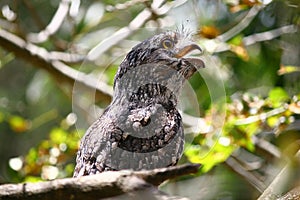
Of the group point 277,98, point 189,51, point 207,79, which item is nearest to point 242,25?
point 277,98

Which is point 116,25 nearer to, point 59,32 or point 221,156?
point 59,32

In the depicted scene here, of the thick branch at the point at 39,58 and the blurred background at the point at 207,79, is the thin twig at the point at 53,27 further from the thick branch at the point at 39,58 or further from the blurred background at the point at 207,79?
the thick branch at the point at 39,58

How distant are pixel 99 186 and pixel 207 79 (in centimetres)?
214

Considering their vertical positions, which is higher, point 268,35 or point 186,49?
point 186,49

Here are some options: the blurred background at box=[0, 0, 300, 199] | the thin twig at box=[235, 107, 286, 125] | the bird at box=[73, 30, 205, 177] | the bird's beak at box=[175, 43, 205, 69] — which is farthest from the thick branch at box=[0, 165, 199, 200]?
the thin twig at box=[235, 107, 286, 125]

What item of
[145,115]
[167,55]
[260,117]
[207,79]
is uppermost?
[167,55]

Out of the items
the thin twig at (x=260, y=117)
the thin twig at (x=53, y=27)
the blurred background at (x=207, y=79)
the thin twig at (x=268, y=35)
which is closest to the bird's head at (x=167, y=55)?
the blurred background at (x=207, y=79)

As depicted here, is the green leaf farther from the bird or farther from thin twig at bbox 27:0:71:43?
thin twig at bbox 27:0:71:43

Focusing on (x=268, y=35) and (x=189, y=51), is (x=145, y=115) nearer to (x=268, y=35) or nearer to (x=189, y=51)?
(x=189, y=51)

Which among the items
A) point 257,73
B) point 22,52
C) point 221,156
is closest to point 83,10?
point 22,52

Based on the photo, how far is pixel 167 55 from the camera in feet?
8.29

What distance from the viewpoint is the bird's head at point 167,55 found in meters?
2.51

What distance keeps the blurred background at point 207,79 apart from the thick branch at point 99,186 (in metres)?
1.88

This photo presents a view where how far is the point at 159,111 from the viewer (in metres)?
2.45
